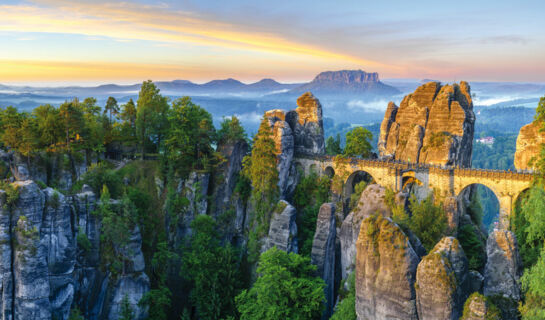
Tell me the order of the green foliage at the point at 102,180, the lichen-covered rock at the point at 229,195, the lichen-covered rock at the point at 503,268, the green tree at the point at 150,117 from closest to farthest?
the lichen-covered rock at the point at 503,268 < the green foliage at the point at 102,180 < the lichen-covered rock at the point at 229,195 < the green tree at the point at 150,117

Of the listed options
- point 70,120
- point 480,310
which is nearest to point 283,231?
point 480,310

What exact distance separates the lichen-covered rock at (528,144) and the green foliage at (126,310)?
123 ft

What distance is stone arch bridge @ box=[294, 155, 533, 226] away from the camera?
41094 millimetres

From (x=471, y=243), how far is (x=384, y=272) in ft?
60.0

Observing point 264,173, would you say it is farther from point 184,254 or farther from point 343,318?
point 343,318

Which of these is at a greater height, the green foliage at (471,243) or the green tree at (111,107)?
the green tree at (111,107)

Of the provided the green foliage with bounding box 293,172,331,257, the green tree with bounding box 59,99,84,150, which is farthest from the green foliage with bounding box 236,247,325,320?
the green tree with bounding box 59,99,84,150

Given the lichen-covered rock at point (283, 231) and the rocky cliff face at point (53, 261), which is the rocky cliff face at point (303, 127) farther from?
the rocky cliff face at point (53, 261)

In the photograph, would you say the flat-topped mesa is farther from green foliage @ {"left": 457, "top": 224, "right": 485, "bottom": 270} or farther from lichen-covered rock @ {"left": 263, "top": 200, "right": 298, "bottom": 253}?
lichen-covered rock @ {"left": 263, "top": 200, "right": 298, "bottom": 253}

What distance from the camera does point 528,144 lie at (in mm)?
41531

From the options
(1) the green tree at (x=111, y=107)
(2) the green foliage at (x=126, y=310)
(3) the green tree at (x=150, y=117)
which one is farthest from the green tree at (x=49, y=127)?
(2) the green foliage at (x=126, y=310)

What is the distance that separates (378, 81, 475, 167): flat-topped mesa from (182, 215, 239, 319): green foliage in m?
24.8

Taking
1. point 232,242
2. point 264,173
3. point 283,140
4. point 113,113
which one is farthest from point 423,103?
point 113,113

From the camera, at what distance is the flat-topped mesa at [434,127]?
155 feet
